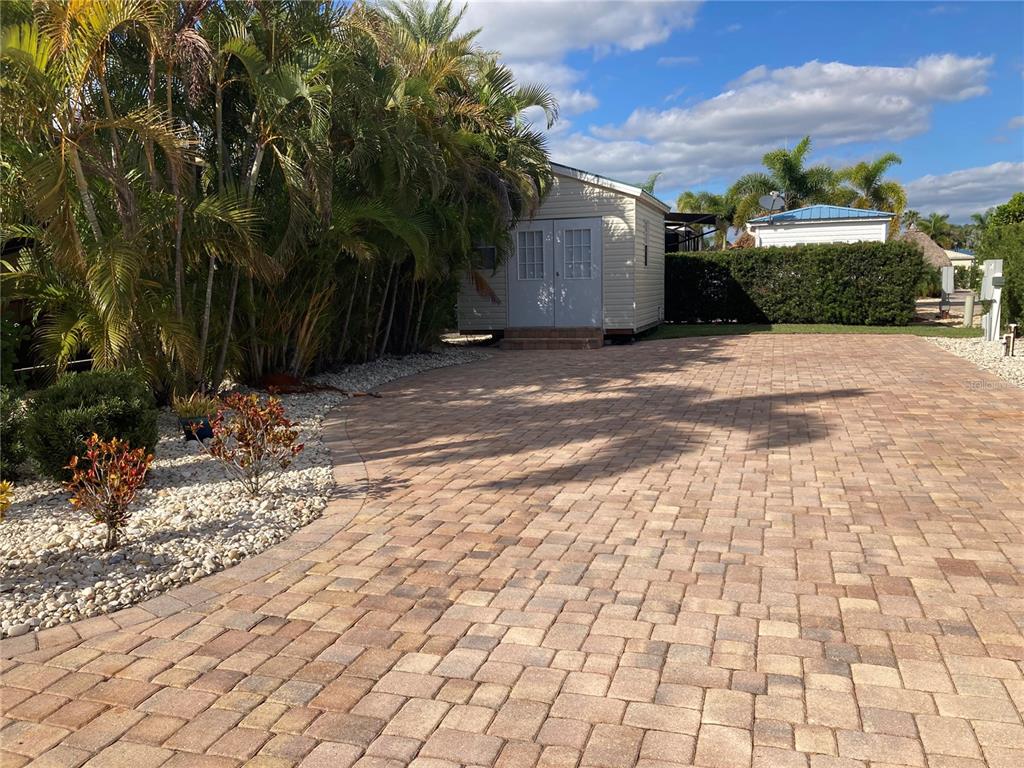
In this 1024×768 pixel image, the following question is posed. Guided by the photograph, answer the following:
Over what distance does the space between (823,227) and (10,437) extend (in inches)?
895

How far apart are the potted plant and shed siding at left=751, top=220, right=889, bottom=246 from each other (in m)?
19.8

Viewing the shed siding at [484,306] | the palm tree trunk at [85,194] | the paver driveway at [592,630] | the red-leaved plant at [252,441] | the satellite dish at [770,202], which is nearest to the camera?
the paver driveway at [592,630]

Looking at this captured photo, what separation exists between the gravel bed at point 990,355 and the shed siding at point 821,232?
8336mm

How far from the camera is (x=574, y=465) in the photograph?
6133mm

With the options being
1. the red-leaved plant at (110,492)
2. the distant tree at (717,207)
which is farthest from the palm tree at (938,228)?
the red-leaved plant at (110,492)

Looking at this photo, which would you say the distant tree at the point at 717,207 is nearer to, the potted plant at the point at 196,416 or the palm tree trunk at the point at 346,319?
the palm tree trunk at the point at 346,319

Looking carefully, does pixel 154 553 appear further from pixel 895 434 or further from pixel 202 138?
pixel 895 434

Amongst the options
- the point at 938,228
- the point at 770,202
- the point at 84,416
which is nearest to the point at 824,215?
the point at 770,202

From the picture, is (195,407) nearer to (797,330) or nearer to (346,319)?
(346,319)

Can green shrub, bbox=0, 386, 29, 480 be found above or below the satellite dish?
below

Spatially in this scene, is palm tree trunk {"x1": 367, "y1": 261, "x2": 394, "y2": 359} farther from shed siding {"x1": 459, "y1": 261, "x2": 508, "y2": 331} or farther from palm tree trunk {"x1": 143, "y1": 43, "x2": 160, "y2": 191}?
palm tree trunk {"x1": 143, "y1": 43, "x2": 160, "y2": 191}

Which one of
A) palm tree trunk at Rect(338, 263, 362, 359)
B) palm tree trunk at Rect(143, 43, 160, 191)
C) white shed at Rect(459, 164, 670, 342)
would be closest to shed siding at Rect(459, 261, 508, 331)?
white shed at Rect(459, 164, 670, 342)

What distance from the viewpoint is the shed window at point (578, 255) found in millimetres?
15828

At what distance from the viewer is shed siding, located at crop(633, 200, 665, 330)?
16172mm
